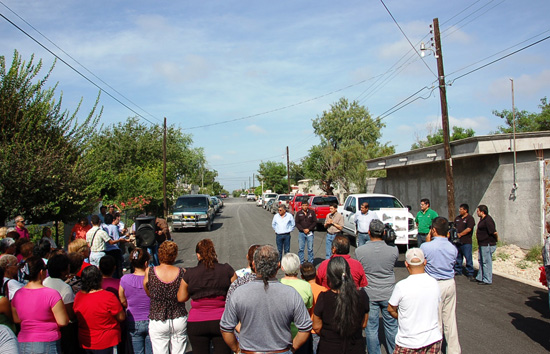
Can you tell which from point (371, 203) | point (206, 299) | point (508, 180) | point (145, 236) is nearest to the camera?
point (206, 299)

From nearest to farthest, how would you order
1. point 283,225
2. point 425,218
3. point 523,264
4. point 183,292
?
point 183,292
point 283,225
point 425,218
point 523,264

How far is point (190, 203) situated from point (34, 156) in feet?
44.2

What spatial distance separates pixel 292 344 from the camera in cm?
351

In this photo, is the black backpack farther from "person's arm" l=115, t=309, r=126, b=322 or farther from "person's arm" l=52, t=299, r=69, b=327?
"person's arm" l=52, t=299, r=69, b=327

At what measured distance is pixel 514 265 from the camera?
1138cm

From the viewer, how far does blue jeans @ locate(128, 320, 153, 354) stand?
459 centimetres

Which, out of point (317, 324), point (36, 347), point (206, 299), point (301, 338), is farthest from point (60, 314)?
point (317, 324)

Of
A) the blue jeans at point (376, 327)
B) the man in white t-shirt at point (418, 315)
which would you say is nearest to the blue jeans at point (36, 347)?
the man in white t-shirt at point (418, 315)

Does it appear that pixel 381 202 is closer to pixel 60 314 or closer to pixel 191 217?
pixel 191 217

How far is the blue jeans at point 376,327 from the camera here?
505 centimetres

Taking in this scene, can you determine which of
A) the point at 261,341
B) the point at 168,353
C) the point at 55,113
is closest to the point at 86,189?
the point at 55,113

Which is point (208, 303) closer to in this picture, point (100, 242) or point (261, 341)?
point (261, 341)

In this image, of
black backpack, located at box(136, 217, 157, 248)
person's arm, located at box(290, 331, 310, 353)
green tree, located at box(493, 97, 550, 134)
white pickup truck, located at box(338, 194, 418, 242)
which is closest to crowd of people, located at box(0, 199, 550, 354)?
person's arm, located at box(290, 331, 310, 353)

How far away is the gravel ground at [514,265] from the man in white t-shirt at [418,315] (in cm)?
702
